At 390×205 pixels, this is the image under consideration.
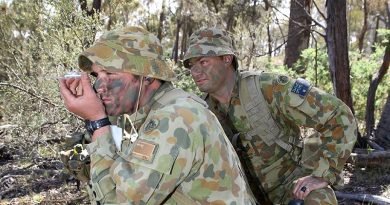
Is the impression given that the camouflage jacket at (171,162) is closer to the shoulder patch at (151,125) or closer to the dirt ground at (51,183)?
the shoulder patch at (151,125)

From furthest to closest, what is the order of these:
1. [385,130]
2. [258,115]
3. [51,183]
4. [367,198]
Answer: [385,130]
[51,183]
[367,198]
[258,115]

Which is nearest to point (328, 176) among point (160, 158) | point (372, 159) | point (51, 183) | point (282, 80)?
point (282, 80)

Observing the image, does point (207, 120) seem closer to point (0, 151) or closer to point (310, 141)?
point (310, 141)

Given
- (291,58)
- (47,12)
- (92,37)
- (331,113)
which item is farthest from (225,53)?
(291,58)

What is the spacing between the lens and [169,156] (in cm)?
155

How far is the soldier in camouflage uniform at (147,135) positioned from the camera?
1556 millimetres

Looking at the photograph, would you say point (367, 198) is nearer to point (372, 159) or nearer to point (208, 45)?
point (372, 159)

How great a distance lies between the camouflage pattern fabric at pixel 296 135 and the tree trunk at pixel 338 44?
2.71 meters

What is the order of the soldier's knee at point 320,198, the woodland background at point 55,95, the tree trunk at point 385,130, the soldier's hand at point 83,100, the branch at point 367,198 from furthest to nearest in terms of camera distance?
1. the tree trunk at point 385,130
2. the woodland background at point 55,95
3. the branch at point 367,198
4. the soldier's knee at point 320,198
5. the soldier's hand at point 83,100

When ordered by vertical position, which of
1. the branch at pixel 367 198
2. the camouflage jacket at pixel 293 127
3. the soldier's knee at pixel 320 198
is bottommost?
the branch at pixel 367 198

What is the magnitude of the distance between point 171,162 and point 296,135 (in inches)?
57.8

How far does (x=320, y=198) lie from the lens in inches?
96.6

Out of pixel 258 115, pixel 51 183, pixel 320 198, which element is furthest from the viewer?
pixel 51 183

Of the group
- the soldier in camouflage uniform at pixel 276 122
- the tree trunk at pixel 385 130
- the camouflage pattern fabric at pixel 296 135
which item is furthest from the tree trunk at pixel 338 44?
the camouflage pattern fabric at pixel 296 135
